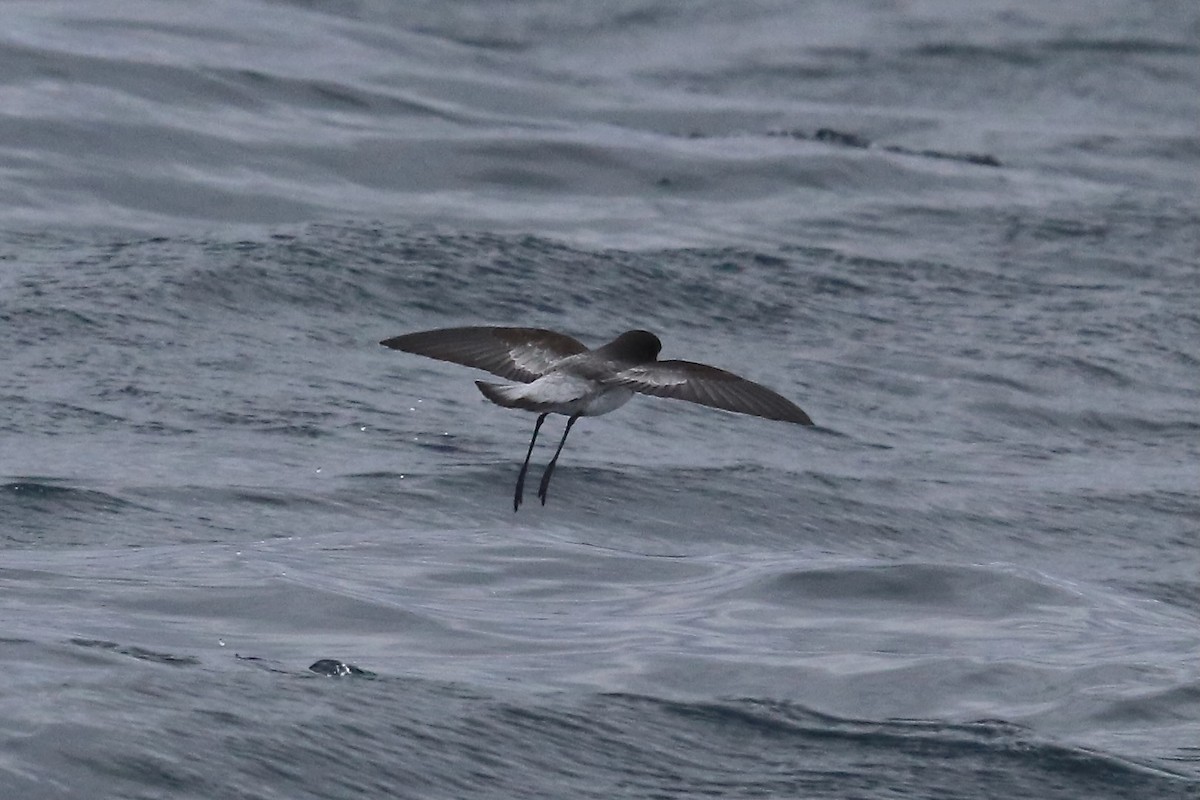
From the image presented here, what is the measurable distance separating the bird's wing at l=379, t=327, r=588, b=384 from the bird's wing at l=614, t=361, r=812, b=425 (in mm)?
334

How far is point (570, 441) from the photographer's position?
33.3 feet

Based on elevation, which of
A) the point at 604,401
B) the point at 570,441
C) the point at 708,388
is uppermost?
the point at 708,388

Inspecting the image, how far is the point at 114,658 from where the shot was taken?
6.30 metres

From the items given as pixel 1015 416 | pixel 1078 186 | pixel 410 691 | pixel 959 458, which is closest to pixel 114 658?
pixel 410 691

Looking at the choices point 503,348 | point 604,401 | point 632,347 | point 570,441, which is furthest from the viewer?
point 570,441

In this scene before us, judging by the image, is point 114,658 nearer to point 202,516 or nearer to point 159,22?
point 202,516

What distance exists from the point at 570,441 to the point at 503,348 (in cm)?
380

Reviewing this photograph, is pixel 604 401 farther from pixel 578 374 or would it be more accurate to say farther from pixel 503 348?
pixel 503 348

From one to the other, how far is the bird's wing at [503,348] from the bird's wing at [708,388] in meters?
0.33

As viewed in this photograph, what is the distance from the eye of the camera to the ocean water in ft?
20.5

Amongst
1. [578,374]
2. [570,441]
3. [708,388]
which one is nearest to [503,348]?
[578,374]

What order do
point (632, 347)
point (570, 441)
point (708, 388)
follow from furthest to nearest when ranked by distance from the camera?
1. point (570, 441)
2. point (632, 347)
3. point (708, 388)

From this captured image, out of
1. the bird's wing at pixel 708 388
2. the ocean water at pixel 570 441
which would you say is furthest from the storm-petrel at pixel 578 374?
the ocean water at pixel 570 441

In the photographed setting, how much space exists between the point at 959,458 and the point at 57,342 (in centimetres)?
437
